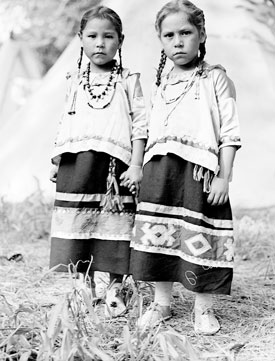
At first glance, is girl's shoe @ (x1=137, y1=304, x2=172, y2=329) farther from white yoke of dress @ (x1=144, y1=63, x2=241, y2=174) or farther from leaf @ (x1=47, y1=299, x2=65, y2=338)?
white yoke of dress @ (x1=144, y1=63, x2=241, y2=174)

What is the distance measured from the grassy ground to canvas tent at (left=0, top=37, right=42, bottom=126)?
3.96 ft

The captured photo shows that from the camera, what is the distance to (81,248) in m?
2.79

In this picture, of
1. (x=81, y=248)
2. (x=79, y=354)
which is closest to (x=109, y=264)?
(x=81, y=248)

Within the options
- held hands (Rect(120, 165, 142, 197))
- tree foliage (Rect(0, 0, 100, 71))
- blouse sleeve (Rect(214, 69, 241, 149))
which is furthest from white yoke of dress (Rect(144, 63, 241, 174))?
tree foliage (Rect(0, 0, 100, 71))

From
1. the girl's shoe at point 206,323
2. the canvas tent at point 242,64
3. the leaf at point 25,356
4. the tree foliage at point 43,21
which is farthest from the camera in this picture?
the tree foliage at point 43,21

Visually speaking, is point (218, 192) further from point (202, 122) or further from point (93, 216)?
point (93, 216)

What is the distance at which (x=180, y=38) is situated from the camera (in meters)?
2.60

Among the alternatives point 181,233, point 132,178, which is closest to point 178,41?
point 132,178

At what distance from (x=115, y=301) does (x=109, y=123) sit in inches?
28.6

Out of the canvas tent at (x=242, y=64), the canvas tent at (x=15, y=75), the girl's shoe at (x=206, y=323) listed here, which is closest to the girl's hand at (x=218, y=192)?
the girl's shoe at (x=206, y=323)

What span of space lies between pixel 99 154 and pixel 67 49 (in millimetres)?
2600

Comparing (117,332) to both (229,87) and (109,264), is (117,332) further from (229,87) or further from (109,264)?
(229,87)

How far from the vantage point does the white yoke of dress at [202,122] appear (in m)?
2.57

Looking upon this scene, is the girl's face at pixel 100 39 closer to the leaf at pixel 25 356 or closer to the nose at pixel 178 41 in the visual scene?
the nose at pixel 178 41
